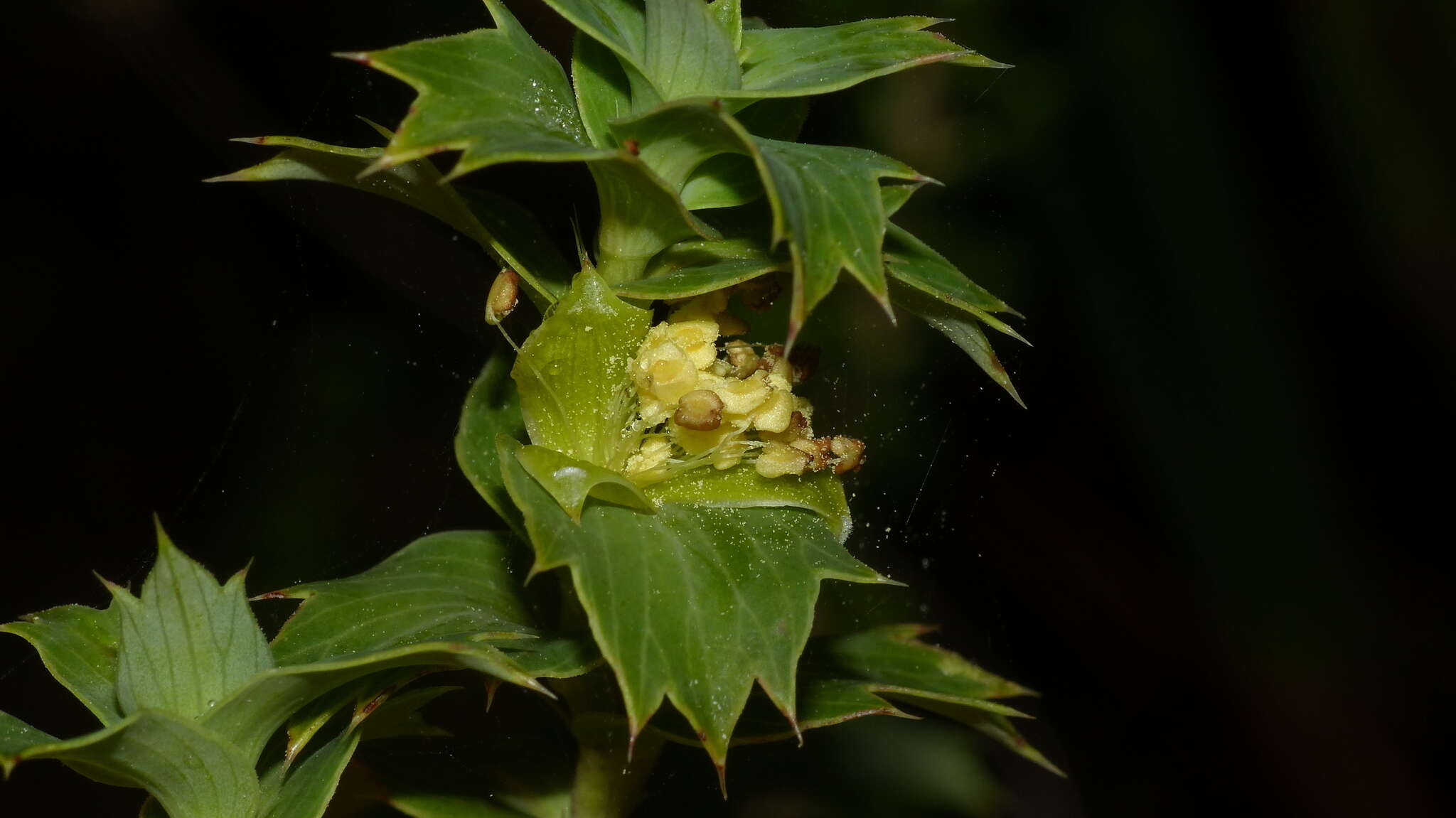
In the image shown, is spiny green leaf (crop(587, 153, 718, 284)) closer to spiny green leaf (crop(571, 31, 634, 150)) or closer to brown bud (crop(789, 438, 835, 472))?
spiny green leaf (crop(571, 31, 634, 150))

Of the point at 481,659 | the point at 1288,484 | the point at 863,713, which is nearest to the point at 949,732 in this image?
the point at 1288,484

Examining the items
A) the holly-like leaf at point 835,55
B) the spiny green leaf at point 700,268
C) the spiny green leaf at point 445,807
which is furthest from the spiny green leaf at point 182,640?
the holly-like leaf at point 835,55

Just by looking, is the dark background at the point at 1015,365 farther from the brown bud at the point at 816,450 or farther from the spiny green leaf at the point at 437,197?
the brown bud at the point at 816,450

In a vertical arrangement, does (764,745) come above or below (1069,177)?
below

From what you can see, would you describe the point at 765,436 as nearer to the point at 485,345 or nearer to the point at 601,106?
the point at 601,106

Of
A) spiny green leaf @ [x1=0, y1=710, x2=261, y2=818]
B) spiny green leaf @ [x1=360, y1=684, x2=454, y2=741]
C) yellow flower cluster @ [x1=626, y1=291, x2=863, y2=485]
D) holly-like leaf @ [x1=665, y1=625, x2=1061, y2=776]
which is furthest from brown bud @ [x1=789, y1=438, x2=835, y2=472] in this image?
spiny green leaf @ [x1=0, y1=710, x2=261, y2=818]

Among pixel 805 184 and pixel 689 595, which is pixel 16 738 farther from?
pixel 805 184
